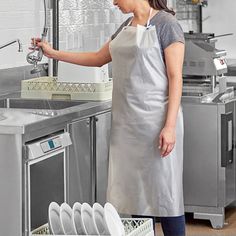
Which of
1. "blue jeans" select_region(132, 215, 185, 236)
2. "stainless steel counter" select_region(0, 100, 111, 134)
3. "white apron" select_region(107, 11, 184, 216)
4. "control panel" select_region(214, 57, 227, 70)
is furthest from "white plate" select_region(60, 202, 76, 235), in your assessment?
"control panel" select_region(214, 57, 227, 70)

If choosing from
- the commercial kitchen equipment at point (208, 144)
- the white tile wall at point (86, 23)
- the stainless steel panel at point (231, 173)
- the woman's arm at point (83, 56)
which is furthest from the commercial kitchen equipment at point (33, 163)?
the stainless steel panel at point (231, 173)

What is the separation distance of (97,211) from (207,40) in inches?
94.0

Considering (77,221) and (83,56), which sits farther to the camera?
(83,56)

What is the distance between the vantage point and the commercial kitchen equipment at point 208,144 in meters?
5.36

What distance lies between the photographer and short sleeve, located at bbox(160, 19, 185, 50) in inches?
153

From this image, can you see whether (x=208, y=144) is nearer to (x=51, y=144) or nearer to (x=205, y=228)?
(x=205, y=228)

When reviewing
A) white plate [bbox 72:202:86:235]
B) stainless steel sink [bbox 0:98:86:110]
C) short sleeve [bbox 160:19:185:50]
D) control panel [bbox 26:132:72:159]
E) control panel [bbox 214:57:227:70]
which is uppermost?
short sleeve [bbox 160:19:185:50]

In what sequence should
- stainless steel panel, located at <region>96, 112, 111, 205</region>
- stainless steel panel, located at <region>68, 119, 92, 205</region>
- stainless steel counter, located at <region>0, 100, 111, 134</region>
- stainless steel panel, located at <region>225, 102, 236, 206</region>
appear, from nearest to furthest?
1. stainless steel counter, located at <region>0, 100, 111, 134</region>
2. stainless steel panel, located at <region>68, 119, 92, 205</region>
3. stainless steel panel, located at <region>96, 112, 111, 205</region>
4. stainless steel panel, located at <region>225, 102, 236, 206</region>

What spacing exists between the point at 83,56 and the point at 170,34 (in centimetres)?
58

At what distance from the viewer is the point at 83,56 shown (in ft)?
14.1

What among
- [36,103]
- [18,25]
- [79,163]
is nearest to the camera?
[79,163]

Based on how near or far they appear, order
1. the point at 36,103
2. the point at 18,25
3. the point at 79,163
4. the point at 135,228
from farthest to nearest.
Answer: the point at 18,25
the point at 36,103
the point at 79,163
the point at 135,228

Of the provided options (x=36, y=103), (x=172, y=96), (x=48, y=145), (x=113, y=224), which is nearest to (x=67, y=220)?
(x=113, y=224)

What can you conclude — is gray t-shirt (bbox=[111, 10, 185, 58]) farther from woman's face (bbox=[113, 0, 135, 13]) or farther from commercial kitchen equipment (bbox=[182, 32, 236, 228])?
commercial kitchen equipment (bbox=[182, 32, 236, 228])
